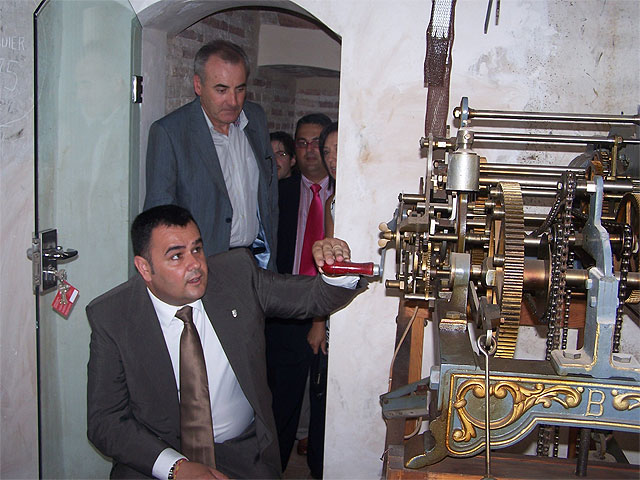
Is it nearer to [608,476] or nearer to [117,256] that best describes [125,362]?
[117,256]

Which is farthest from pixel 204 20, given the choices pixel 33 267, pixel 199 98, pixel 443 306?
pixel 443 306

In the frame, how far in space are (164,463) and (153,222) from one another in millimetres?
791

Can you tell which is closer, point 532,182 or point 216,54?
point 532,182

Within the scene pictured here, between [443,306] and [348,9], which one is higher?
[348,9]

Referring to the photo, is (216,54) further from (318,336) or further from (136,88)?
(318,336)

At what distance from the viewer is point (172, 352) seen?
101 inches

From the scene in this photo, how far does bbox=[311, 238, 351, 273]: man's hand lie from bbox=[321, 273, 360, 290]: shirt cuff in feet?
0.54

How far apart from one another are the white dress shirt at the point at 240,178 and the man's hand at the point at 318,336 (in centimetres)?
51

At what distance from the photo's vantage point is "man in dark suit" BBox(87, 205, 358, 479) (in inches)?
96.8

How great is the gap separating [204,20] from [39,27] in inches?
64.6

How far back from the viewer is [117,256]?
130 inches

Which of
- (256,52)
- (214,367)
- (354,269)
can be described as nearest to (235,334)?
(214,367)

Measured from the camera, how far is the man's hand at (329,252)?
8.00 ft

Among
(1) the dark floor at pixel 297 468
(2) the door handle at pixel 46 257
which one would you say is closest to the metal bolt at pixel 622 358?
(2) the door handle at pixel 46 257
